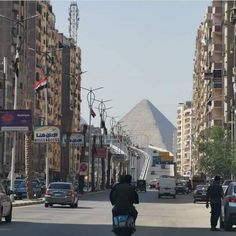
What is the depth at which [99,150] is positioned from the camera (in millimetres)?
118312

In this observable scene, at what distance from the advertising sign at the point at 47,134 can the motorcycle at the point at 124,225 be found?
4796 cm

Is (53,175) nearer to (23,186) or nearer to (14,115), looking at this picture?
(23,186)

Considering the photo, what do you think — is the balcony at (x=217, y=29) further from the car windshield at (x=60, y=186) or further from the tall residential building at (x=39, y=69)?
the car windshield at (x=60, y=186)

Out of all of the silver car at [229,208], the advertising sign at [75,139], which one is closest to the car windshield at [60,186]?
the silver car at [229,208]

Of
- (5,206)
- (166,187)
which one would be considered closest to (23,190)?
(166,187)

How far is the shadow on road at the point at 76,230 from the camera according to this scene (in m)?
26.6

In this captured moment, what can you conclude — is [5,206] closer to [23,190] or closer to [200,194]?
[23,190]

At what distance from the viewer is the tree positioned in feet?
343

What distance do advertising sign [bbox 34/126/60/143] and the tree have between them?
126ft

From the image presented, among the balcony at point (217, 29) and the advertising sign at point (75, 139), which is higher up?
the balcony at point (217, 29)

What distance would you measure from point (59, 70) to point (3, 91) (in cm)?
A: 6152

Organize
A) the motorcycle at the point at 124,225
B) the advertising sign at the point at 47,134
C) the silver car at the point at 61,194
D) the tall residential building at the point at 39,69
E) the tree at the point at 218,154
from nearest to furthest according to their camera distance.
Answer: the motorcycle at the point at 124,225
the silver car at the point at 61,194
the advertising sign at the point at 47,134
the tree at the point at 218,154
the tall residential building at the point at 39,69

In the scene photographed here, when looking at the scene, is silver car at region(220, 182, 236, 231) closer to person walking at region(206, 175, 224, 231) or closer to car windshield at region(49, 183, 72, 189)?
person walking at region(206, 175, 224, 231)

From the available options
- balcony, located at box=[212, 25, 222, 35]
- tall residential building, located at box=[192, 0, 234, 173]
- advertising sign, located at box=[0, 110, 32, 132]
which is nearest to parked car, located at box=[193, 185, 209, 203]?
advertising sign, located at box=[0, 110, 32, 132]
